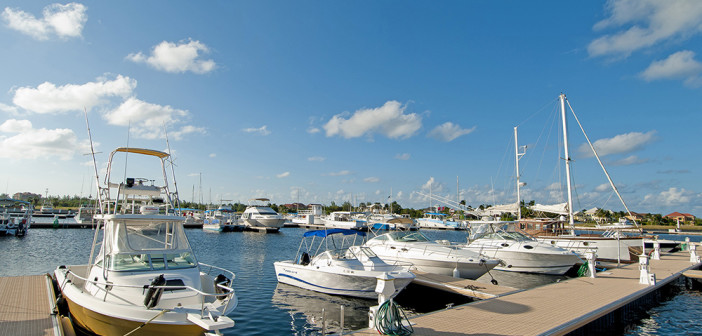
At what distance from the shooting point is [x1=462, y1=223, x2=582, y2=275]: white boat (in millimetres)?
23516

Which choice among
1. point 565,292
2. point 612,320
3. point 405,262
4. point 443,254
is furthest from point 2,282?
point 612,320

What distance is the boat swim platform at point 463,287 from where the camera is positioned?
50.4 feet

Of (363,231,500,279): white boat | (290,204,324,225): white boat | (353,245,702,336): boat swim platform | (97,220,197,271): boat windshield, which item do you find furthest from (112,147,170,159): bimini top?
(290,204,324,225): white boat

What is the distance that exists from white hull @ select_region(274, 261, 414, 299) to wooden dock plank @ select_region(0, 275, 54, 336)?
973 cm

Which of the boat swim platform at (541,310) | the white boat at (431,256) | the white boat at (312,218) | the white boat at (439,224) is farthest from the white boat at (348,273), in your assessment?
the white boat at (439,224)

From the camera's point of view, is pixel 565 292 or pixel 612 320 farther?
pixel 565 292

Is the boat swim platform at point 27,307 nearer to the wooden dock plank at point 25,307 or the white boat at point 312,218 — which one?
the wooden dock plank at point 25,307

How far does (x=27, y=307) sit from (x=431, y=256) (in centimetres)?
1769

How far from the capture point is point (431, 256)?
70.3 ft

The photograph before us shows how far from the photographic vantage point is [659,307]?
57.0ft

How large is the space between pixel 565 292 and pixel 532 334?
7055 mm

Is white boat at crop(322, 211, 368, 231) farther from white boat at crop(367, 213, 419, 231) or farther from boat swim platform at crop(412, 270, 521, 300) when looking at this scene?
boat swim platform at crop(412, 270, 521, 300)

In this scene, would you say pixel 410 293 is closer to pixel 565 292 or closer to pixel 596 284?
pixel 565 292

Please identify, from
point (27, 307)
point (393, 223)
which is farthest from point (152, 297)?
point (393, 223)
